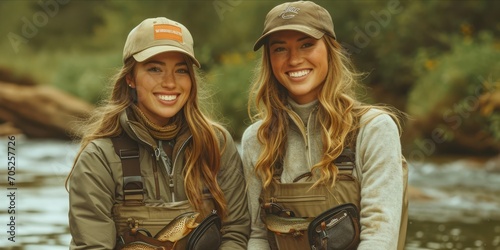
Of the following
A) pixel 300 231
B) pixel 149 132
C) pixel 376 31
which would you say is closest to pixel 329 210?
pixel 300 231

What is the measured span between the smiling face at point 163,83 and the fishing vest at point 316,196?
19.5 inches

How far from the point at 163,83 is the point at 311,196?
0.71 metres

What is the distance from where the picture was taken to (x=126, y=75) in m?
3.44

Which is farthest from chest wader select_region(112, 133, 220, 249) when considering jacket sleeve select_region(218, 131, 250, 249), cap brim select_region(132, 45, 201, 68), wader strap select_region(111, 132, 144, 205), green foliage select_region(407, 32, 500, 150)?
green foliage select_region(407, 32, 500, 150)

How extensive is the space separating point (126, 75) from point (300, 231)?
0.92 m

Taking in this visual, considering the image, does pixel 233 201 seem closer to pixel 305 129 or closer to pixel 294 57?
pixel 305 129

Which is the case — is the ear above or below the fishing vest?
above

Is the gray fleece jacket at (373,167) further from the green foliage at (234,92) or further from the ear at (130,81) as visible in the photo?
the green foliage at (234,92)

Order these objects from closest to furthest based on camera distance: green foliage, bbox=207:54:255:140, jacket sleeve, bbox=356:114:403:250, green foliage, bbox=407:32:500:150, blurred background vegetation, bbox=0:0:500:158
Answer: jacket sleeve, bbox=356:114:403:250
green foliage, bbox=407:32:500:150
blurred background vegetation, bbox=0:0:500:158
green foliage, bbox=207:54:255:140

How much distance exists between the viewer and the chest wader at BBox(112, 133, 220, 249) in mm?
3213

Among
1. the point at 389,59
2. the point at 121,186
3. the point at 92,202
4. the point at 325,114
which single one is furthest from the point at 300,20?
the point at 389,59

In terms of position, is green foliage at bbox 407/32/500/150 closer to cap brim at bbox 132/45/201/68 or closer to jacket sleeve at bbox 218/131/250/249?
jacket sleeve at bbox 218/131/250/249

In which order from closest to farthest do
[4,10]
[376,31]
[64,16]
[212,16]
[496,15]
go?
1. [496,15]
2. [376,31]
3. [212,16]
4. [4,10]
5. [64,16]

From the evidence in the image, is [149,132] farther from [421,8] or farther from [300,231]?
[421,8]
